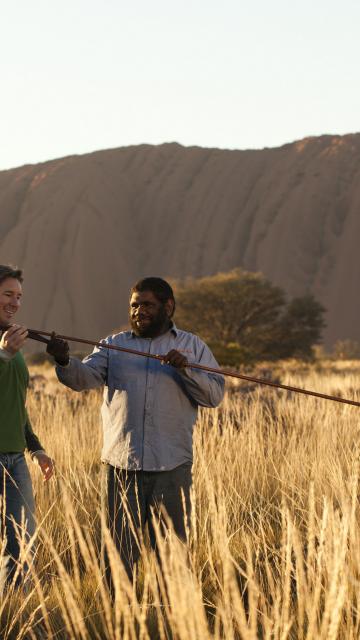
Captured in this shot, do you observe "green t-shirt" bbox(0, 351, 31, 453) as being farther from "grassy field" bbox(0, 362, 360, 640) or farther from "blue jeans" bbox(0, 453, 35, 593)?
"grassy field" bbox(0, 362, 360, 640)

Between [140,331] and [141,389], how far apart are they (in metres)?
0.23

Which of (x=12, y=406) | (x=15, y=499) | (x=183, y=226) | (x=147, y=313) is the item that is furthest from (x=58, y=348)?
(x=183, y=226)

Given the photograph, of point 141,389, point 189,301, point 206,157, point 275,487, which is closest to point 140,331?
point 141,389

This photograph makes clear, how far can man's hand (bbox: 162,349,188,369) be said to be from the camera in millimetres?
3098

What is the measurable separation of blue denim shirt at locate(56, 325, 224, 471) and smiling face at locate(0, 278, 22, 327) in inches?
11.1

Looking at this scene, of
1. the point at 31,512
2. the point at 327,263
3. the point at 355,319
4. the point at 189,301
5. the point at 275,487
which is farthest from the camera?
the point at 327,263

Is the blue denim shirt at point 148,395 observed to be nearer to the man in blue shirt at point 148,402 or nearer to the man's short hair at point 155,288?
the man in blue shirt at point 148,402

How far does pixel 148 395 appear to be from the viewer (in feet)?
10.7

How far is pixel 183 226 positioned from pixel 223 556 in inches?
2275

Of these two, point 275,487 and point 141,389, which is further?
point 275,487

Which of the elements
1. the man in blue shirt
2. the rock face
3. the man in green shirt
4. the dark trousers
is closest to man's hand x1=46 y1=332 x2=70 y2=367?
the man in blue shirt

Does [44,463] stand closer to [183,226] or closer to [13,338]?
[13,338]

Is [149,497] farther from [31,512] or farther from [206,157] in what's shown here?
[206,157]

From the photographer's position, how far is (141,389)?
328cm
